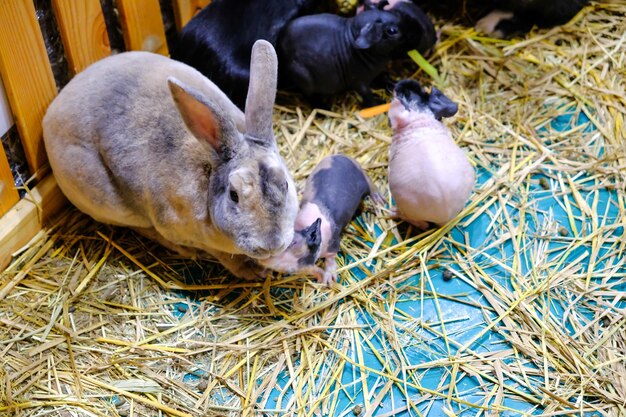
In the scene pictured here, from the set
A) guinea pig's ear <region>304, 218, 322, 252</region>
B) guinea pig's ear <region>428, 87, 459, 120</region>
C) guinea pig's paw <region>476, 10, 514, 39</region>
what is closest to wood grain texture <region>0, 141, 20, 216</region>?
guinea pig's ear <region>304, 218, 322, 252</region>

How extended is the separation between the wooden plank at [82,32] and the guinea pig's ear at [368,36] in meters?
1.21

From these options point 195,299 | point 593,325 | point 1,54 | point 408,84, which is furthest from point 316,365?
point 1,54

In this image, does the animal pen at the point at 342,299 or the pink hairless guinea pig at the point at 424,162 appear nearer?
the animal pen at the point at 342,299

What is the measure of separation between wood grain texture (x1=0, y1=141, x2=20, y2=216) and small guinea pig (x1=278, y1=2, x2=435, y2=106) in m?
1.46

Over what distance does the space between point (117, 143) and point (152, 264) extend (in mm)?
569

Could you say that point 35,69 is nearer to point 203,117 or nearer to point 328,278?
point 203,117

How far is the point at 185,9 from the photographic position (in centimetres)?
370

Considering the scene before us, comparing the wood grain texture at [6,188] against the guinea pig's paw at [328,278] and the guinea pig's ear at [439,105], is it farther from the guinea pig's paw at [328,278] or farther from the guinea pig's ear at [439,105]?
the guinea pig's ear at [439,105]

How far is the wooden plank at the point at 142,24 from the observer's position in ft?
10.9

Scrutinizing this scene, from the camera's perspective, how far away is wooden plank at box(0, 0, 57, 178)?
9.21 ft

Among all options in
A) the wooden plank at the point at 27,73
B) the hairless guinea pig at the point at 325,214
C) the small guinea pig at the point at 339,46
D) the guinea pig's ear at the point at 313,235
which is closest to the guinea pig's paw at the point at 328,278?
the hairless guinea pig at the point at 325,214

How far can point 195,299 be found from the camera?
3020 millimetres

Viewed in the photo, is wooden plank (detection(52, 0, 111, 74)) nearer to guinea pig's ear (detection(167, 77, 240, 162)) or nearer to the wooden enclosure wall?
the wooden enclosure wall

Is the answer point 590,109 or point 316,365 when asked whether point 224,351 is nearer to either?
point 316,365
